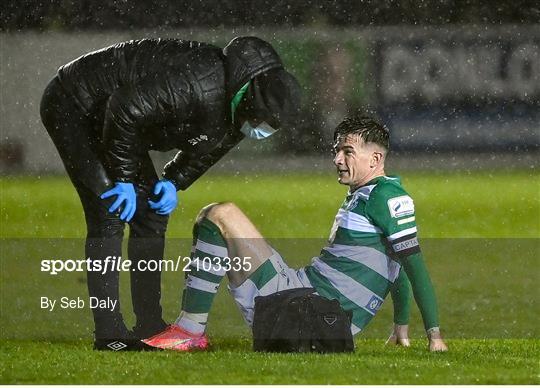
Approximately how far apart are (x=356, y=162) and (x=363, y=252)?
203mm

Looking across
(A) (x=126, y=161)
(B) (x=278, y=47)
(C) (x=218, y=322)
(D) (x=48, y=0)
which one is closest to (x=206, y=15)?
(B) (x=278, y=47)

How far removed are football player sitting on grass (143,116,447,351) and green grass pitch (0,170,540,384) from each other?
12 cm

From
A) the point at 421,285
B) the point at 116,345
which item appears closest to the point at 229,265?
the point at 116,345

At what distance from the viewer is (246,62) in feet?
8.64

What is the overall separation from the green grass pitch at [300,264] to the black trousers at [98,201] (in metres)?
0.14

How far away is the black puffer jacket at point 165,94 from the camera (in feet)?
8.50

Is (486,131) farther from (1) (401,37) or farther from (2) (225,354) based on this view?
(2) (225,354)

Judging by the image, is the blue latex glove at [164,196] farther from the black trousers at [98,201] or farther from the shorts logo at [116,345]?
the shorts logo at [116,345]

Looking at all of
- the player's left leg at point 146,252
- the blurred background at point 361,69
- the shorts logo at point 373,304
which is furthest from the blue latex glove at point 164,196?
the blurred background at point 361,69

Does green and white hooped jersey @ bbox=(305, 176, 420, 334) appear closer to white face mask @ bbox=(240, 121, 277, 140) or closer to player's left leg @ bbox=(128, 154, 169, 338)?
white face mask @ bbox=(240, 121, 277, 140)

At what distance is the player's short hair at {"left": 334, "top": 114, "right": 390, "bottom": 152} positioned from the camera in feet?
8.75

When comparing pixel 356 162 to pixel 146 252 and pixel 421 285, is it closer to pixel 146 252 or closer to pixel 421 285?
pixel 421 285

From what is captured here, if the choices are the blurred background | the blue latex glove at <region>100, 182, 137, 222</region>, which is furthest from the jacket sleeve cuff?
the blurred background

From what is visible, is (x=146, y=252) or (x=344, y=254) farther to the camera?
(x=146, y=252)
